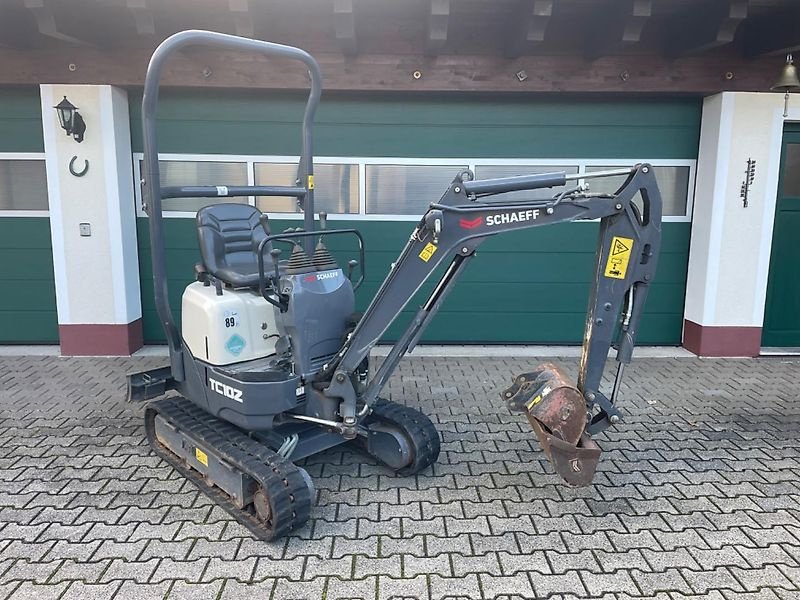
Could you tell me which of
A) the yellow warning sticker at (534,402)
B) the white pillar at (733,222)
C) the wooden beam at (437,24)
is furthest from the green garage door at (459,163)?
the yellow warning sticker at (534,402)

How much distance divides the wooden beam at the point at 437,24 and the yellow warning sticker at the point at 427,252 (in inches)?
110

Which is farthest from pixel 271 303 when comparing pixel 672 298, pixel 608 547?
pixel 672 298

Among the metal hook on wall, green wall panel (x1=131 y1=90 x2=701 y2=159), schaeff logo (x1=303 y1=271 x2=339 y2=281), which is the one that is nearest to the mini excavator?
schaeff logo (x1=303 y1=271 x2=339 y2=281)

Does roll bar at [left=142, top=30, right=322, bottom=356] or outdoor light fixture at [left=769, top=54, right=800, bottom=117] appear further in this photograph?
outdoor light fixture at [left=769, top=54, right=800, bottom=117]

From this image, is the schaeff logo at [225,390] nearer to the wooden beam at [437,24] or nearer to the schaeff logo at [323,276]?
the schaeff logo at [323,276]

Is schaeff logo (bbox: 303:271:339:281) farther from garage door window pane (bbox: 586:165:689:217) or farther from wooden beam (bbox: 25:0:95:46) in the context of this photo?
garage door window pane (bbox: 586:165:689:217)

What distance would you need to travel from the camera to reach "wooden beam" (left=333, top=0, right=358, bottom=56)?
486 cm

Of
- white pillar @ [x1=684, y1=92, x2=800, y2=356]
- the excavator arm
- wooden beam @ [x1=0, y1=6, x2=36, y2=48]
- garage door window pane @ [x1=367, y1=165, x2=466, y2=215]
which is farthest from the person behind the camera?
garage door window pane @ [x1=367, y1=165, x2=466, y2=215]

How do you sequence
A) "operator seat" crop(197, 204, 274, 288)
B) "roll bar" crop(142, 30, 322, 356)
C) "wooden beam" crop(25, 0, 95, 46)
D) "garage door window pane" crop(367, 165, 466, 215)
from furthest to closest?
1. "garage door window pane" crop(367, 165, 466, 215)
2. "wooden beam" crop(25, 0, 95, 46)
3. "operator seat" crop(197, 204, 274, 288)
4. "roll bar" crop(142, 30, 322, 356)

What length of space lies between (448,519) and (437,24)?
4.01 meters

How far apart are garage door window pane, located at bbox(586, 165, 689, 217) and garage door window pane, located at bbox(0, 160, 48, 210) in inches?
229

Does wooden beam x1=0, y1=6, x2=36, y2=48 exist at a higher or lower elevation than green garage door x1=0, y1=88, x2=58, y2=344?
higher

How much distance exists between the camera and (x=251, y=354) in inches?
140

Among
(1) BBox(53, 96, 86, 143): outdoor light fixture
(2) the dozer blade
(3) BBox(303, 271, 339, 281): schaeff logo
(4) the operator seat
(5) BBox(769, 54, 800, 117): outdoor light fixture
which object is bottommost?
(2) the dozer blade
